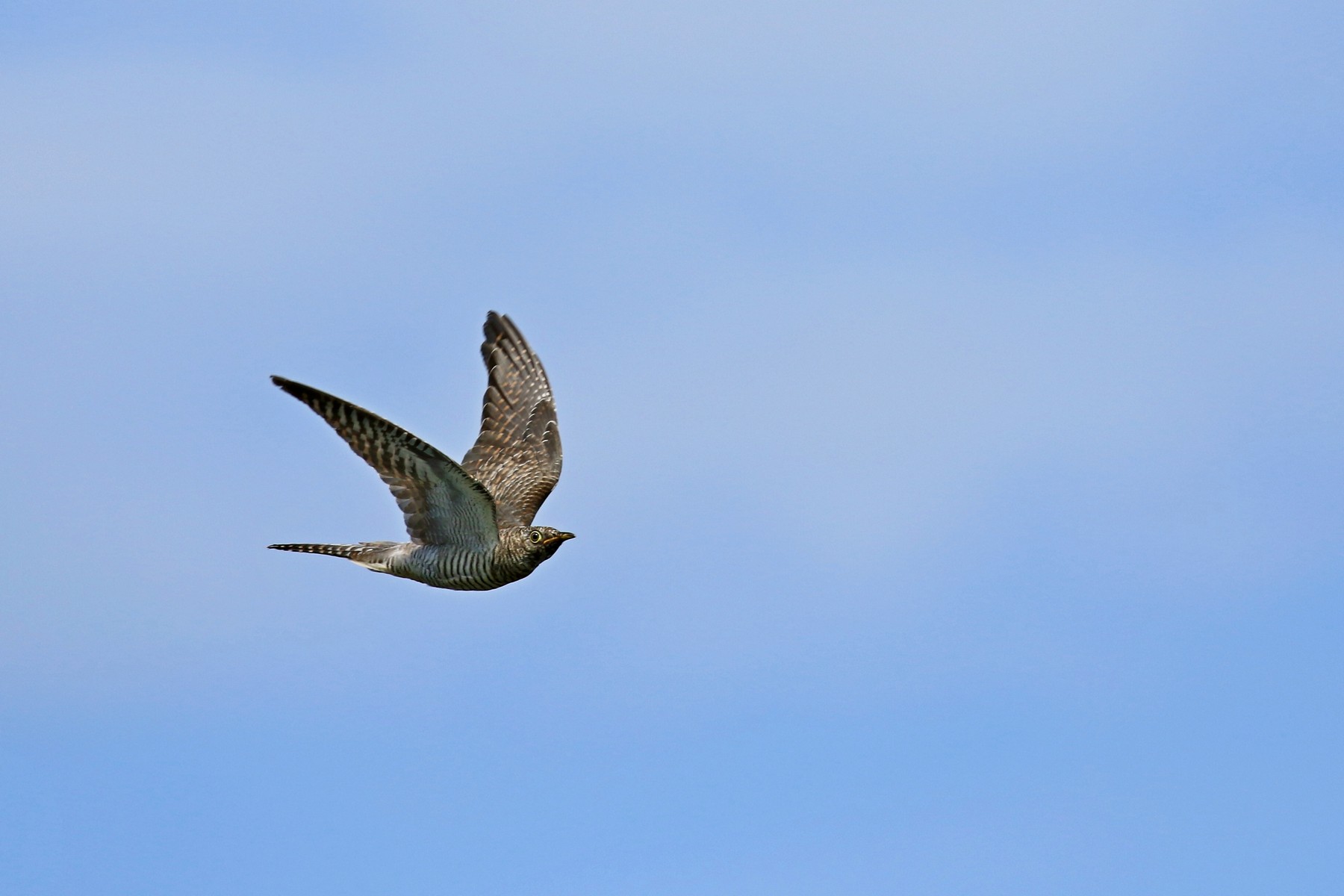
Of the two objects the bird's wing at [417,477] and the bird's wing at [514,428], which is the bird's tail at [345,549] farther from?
the bird's wing at [514,428]

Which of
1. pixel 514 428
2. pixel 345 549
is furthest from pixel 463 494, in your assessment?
pixel 514 428

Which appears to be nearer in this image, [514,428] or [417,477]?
[417,477]

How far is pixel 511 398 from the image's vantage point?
21656mm

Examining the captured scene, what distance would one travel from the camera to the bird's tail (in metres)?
18.8

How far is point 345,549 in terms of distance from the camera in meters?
19.0

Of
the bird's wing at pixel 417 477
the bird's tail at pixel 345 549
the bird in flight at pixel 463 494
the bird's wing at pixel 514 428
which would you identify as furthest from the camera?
the bird's wing at pixel 514 428

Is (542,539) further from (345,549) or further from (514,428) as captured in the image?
(514,428)

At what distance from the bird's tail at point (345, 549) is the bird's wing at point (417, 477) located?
0.64 m

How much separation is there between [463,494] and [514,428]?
4.01 meters

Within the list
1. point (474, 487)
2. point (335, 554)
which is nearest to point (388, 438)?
point (474, 487)

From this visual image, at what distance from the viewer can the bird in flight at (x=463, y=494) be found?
17000 mm

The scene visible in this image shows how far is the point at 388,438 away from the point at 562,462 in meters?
4.43

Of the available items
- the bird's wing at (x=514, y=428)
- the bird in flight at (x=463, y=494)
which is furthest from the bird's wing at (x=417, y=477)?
the bird's wing at (x=514, y=428)

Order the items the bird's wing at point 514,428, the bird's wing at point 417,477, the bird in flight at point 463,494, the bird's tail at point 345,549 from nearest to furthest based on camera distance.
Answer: the bird's wing at point 417,477 < the bird in flight at point 463,494 < the bird's tail at point 345,549 < the bird's wing at point 514,428
